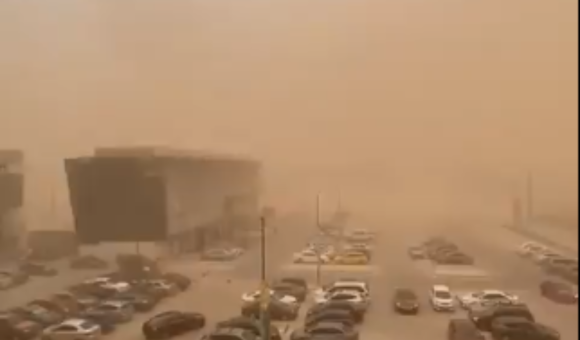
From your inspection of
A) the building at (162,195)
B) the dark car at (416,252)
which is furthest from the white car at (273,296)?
the dark car at (416,252)

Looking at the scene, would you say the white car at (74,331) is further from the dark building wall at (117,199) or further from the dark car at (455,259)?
the dark car at (455,259)

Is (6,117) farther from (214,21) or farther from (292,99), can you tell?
(292,99)

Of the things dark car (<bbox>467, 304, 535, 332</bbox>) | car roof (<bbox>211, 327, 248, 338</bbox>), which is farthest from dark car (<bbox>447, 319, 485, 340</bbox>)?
car roof (<bbox>211, 327, 248, 338</bbox>)

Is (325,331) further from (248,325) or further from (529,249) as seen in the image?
(529,249)

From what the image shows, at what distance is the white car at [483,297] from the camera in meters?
1.23

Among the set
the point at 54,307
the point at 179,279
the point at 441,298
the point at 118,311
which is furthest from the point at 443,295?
the point at 54,307

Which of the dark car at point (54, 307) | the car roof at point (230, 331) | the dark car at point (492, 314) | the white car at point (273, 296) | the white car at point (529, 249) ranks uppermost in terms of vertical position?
the white car at point (529, 249)

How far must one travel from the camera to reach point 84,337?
4.33 ft

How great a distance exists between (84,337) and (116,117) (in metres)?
0.41

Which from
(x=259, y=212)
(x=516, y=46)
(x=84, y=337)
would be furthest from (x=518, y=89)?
(x=84, y=337)

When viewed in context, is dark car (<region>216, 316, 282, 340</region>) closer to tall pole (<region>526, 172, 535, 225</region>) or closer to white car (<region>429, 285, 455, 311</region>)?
white car (<region>429, 285, 455, 311</region>)

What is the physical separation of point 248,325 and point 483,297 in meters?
0.41

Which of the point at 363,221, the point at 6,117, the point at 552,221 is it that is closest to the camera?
the point at 552,221

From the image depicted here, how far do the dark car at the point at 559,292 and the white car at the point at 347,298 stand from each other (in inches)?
11.7
